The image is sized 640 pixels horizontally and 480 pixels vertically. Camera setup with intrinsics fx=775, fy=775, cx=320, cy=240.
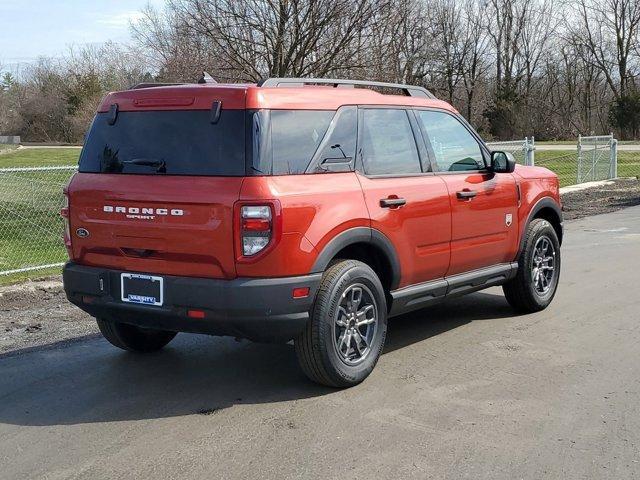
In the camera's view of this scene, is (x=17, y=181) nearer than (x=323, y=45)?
Yes

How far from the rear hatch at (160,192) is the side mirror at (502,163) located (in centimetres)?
264

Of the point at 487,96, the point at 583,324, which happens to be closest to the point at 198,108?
the point at 583,324

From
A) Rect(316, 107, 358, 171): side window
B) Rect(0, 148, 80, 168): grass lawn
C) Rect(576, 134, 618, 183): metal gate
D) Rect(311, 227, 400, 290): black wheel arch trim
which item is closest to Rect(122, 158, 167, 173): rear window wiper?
Rect(316, 107, 358, 171): side window

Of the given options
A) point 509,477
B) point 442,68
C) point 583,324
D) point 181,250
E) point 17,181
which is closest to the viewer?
point 509,477

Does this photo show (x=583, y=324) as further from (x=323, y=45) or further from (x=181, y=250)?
(x=323, y=45)

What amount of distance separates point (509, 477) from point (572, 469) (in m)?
0.34

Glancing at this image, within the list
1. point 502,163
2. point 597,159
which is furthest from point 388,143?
point 597,159

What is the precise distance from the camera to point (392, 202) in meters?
5.29

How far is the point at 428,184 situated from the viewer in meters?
5.68

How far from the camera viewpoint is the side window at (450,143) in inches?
236

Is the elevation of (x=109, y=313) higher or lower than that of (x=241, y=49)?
lower

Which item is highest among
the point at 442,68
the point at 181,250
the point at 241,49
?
the point at 442,68

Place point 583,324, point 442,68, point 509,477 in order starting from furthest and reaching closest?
point 442,68 < point 583,324 < point 509,477

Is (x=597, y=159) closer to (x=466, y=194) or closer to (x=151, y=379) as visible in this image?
(x=466, y=194)
